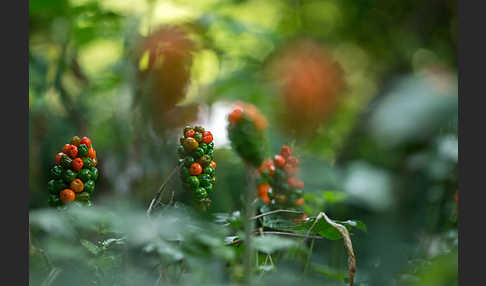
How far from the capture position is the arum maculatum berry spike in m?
0.48

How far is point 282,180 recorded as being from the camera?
0.66 meters

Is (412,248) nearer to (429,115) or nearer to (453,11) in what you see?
(429,115)

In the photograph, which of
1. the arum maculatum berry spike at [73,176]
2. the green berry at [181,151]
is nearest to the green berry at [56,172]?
the arum maculatum berry spike at [73,176]

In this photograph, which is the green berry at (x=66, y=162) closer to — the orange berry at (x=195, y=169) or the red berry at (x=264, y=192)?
the orange berry at (x=195, y=169)

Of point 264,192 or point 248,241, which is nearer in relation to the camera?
point 248,241

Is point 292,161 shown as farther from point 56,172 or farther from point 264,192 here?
point 56,172

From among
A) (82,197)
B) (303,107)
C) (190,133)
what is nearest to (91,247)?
(82,197)

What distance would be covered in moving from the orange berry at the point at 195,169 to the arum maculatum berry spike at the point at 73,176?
10 cm

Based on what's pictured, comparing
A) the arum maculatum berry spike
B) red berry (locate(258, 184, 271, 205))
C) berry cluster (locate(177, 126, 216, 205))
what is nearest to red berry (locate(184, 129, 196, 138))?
berry cluster (locate(177, 126, 216, 205))

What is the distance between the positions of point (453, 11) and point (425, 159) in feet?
3.00

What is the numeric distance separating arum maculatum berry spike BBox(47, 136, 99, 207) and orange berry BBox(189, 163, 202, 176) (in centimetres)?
10

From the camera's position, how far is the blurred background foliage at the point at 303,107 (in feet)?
2.72

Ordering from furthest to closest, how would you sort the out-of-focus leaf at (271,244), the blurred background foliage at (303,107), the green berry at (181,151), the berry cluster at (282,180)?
the blurred background foliage at (303,107), the berry cluster at (282,180), the green berry at (181,151), the out-of-focus leaf at (271,244)

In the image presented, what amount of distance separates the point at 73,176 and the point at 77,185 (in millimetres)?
10
